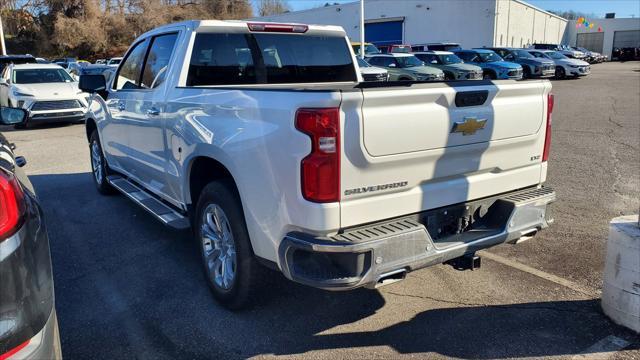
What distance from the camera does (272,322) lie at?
11.9 feet

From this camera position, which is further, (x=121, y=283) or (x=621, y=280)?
(x=121, y=283)

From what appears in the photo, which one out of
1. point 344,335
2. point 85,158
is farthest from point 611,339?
point 85,158

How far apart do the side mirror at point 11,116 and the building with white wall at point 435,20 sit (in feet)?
154

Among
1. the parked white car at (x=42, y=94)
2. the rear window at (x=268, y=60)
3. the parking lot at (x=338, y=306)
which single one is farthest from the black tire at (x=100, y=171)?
the parked white car at (x=42, y=94)

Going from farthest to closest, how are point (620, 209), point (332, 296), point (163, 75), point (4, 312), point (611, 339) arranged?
point (620, 209), point (163, 75), point (332, 296), point (611, 339), point (4, 312)

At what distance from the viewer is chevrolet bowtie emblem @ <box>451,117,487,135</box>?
325cm

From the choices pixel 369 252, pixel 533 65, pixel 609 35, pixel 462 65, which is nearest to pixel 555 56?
pixel 533 65

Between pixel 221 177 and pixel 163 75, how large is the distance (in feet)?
4.39

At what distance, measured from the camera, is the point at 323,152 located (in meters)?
2.77

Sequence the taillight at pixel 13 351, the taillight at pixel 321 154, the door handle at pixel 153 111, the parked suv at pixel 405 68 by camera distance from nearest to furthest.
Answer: the taillight at pixel 13 351 → the taillight at pixel 321 154 → the door handle at pixel 153 111 → the parked suv at pixel 405 68

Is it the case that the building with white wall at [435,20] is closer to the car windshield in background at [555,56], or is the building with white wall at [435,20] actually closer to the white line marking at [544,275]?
the car windshield in background at [555,56]

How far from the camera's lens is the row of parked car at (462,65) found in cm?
2058

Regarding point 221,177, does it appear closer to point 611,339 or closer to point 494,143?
point 494,143

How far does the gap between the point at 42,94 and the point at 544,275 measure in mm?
13781
